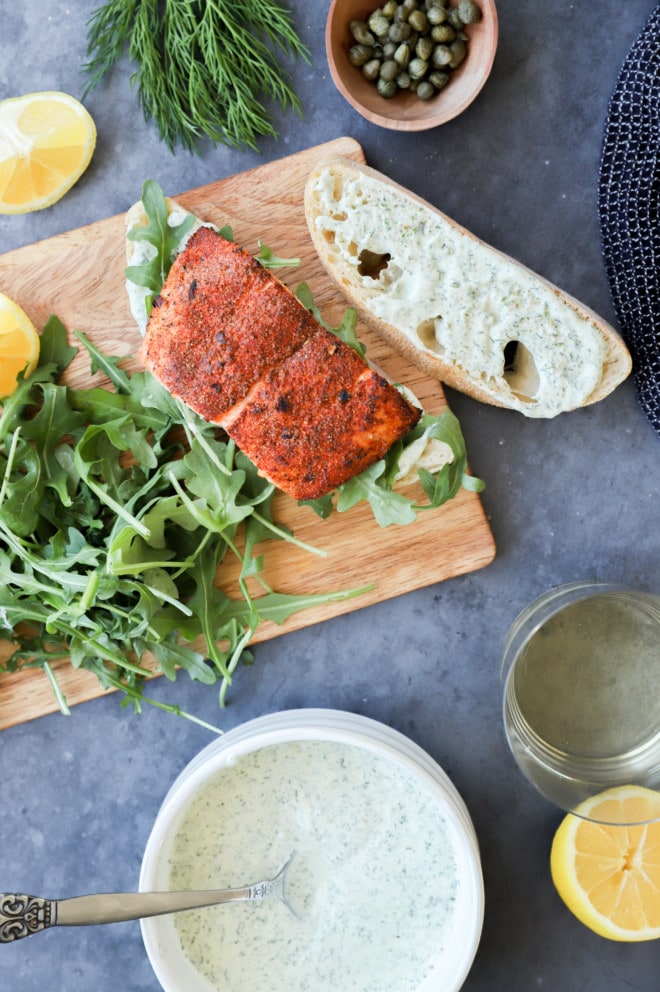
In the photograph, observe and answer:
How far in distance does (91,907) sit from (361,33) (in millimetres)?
2088

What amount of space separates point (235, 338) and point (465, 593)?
0.88 m

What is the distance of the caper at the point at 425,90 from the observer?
209cm

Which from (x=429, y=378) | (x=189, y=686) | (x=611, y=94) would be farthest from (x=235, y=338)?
(x=611, y=94)

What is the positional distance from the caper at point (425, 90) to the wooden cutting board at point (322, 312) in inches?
7.7

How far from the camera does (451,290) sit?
6.60 ft

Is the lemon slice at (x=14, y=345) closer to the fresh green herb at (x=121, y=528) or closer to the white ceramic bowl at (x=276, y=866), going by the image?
the fresh green herb at (x=121, y=528)

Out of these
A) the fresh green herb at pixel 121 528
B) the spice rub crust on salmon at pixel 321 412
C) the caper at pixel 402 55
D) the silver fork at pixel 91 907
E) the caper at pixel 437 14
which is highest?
the caper at pixel 437 14

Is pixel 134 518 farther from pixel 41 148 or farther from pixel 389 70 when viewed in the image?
pixel 389 70

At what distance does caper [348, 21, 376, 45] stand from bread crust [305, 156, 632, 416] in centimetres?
29

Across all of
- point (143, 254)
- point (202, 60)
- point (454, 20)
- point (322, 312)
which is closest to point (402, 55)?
point (454, 20)

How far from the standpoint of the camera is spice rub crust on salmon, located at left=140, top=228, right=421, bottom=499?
191 centimetres

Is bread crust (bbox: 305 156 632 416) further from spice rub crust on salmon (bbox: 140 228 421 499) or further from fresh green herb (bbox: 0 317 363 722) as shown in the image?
fresh green herb (bbox: 0 317 363 722)

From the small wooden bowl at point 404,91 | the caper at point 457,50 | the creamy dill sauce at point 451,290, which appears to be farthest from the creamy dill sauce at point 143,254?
the caper at point 457,50

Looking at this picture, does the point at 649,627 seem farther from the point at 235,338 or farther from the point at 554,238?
the point at 235,338
